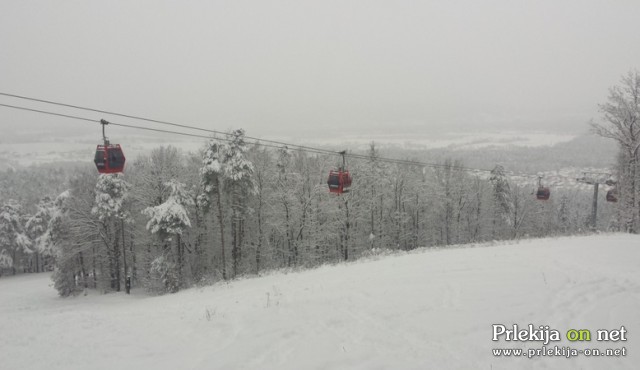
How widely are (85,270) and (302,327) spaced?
3600cm

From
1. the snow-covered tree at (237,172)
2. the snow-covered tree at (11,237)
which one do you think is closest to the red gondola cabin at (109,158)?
the snow-covered tree at (237,172)

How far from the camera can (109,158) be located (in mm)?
14719

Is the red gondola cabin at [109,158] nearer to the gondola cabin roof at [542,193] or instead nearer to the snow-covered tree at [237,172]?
the snow-covered tree at [237,172]

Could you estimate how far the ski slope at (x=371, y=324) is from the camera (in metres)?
7.13

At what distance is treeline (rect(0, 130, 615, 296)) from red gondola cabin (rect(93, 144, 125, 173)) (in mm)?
11465

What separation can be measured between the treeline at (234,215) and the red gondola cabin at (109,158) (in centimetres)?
1146

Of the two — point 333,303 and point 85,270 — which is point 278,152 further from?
point 333,303

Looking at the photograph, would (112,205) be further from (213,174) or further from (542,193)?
(542,193)

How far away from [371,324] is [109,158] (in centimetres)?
1251

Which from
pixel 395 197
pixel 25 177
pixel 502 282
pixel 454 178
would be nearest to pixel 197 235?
pixel 395 197

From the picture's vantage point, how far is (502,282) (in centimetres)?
1101

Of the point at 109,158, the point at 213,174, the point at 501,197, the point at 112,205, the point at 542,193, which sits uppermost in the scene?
the point at 109,158

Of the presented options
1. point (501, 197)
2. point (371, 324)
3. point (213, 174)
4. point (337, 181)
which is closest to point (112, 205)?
point (213, 174)

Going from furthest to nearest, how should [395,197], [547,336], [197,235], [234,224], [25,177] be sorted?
[25,177]
[395,197]
[197,235]
[234,224]
[547,336]
